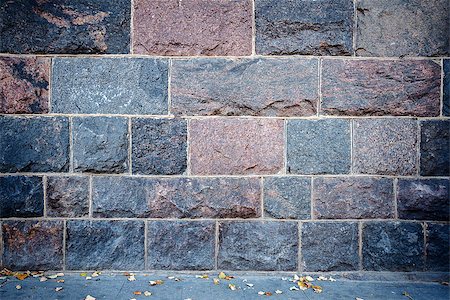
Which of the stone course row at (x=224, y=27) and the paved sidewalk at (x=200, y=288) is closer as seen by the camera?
the paved sidewalk at (x=200, y=288)

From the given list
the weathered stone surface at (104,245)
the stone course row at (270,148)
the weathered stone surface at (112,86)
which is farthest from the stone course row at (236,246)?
the weathered stone surface at (112,86)

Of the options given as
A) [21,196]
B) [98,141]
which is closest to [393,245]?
[98,141]

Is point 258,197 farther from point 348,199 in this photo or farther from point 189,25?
point 189,25

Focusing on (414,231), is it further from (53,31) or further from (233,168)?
(53,31)

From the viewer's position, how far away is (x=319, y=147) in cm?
335

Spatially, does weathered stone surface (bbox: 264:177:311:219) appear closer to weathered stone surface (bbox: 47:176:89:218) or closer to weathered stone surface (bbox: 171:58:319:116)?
weathered stone surface (bbox: 171:58:319:116)

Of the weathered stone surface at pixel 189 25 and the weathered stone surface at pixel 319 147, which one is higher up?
the weathered stone surface at pixel 189 25

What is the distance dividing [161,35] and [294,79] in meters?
1.18

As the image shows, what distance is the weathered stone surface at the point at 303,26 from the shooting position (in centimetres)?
334

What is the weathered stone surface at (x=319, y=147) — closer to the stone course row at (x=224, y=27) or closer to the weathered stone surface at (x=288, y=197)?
the weathered stone surface at (x=288, y=197)

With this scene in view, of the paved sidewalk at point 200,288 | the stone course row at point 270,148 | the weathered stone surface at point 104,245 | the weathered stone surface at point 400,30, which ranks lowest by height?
the paved sidewalk at point 200,288

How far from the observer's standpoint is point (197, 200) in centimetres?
335

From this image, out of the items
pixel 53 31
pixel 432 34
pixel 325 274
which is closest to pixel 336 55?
pixel 432 34

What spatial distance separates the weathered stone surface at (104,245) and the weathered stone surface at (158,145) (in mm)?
498
